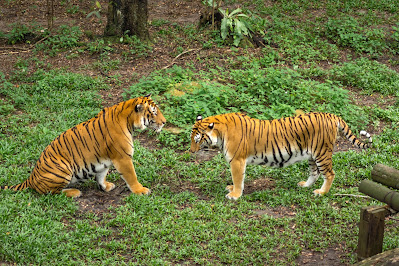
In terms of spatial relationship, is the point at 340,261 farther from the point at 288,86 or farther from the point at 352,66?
the point at 352,66

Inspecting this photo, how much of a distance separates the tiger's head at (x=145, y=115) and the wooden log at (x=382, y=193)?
2655 mm

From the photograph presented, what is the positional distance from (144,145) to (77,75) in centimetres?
290

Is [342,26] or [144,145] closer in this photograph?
[144,145]

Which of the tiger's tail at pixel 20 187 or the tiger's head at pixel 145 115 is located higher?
the tiger's head at pixel 145 115

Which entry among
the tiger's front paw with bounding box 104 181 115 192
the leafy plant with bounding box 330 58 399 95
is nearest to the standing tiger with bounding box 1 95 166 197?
the tiger's front paw with bounding box 104 181 115 192

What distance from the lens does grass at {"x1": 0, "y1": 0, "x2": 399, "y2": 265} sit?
16.9ft

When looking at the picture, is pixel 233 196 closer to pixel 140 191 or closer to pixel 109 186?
pixel 140 191

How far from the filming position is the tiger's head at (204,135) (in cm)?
594

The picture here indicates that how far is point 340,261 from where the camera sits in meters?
4.97

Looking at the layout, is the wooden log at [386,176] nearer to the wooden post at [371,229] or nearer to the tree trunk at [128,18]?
the wooden post at [371,229]

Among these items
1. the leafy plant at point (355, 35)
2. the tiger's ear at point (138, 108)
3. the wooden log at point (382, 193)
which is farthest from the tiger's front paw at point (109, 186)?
the leafy plant at point (355, 35)

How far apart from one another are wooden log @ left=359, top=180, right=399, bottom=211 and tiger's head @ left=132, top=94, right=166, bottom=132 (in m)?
2.66

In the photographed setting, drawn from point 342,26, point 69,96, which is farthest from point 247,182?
point 342,26

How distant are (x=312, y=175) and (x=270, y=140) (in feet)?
2.68
